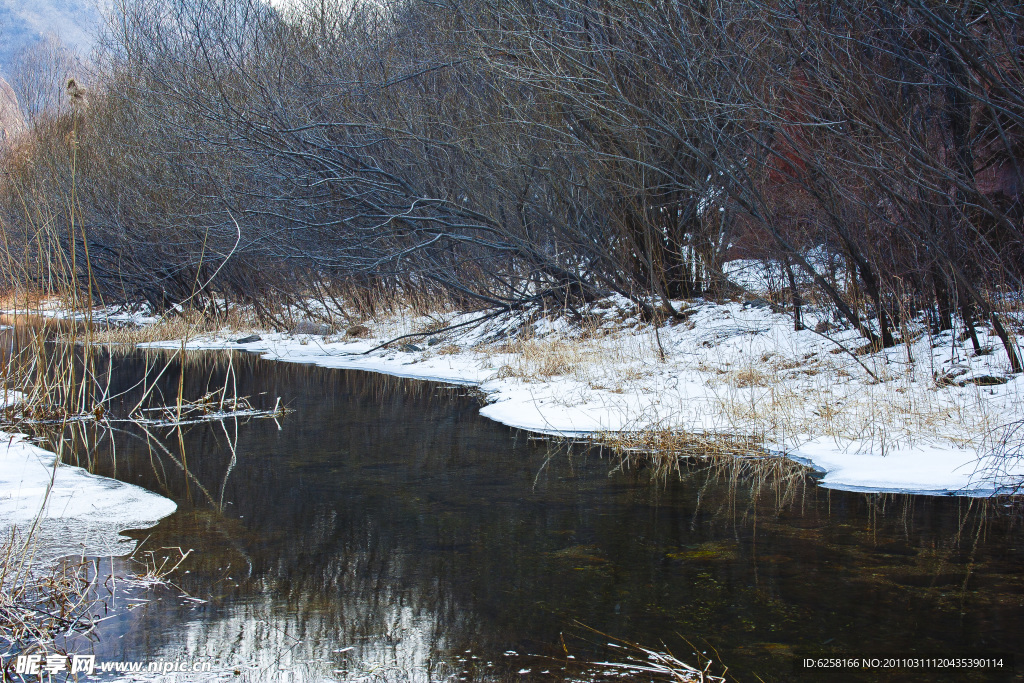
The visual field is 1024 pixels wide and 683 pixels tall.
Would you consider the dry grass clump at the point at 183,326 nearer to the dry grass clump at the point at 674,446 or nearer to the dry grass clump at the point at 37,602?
the dry grass clump at the point at 674,446

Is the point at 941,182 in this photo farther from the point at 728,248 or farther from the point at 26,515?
the point at 26,515

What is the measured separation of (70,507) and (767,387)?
5.76 meters

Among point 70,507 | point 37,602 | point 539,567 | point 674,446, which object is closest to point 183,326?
point 70,507

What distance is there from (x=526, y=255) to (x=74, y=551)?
884 cm

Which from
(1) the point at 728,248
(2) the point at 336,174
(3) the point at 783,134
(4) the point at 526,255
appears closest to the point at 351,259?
(2) the point at 336,174

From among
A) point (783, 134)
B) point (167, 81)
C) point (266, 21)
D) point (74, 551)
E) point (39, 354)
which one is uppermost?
point (266, 21)

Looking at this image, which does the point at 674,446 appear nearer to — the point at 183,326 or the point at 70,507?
the point at 70,507

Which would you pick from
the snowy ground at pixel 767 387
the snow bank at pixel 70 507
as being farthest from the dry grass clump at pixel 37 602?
the snowy ground at pixel 767 387

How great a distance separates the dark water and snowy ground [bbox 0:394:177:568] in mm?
174

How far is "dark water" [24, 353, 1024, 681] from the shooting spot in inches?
114

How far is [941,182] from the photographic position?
717cm

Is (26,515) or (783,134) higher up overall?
(783,134)

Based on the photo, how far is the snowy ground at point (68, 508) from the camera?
3902mm

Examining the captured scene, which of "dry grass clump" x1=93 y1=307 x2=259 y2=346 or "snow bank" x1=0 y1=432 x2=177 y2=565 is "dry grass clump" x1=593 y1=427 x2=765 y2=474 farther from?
"dry grass clump" x1=93 y1=307 x2=259 y2=346
